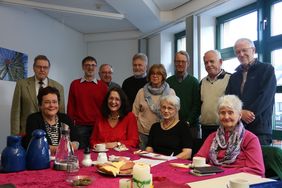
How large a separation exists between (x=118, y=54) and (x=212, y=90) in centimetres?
374

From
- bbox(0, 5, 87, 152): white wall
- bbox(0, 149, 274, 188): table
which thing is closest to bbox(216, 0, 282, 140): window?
bbox(0, 149, 274, 188): table

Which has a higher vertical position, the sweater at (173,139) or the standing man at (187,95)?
the standing man at (187,95)

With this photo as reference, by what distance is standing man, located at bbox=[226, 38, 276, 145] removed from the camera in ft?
8.56

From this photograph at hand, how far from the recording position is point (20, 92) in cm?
325

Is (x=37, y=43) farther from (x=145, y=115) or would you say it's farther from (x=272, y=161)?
(x=272, y=161)

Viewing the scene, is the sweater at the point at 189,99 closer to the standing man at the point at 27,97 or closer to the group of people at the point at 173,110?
the group of people at the point at 173,110

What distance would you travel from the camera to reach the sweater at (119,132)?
2750mm

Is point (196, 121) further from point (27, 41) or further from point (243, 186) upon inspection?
point (27, 41)

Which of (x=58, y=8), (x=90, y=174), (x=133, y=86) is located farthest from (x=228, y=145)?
(x=58, y=8)

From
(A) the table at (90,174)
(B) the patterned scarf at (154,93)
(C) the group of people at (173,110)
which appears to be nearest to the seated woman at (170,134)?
(C) the group of people at (173,110)

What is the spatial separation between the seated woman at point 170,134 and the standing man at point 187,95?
596 mm

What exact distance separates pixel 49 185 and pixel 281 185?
1.07 metres

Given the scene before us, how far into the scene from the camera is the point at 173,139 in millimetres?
2604

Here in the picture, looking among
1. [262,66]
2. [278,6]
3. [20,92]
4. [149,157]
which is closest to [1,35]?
[20,92]
